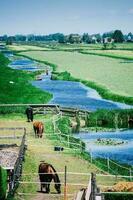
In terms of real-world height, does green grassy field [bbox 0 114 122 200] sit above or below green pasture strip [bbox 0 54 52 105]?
above

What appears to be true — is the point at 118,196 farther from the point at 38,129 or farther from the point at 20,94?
the point at 20,94

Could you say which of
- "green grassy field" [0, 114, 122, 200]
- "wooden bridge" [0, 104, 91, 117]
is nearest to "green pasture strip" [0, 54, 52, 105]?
"wooden bridge" [0, 104, 91, 117]

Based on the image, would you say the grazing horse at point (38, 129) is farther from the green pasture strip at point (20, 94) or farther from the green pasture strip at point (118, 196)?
the green pasture strip at point (20, 94)

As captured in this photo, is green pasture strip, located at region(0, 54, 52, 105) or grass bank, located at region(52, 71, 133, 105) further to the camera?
grass bank, located at region(52, 71, 133, 105)

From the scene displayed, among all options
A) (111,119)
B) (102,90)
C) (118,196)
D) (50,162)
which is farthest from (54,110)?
(118,196)

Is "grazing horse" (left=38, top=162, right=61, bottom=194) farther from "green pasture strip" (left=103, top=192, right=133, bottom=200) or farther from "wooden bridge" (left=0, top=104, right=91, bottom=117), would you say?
"wooden bridge" (left=0, top=104, right=91, bottom=117)

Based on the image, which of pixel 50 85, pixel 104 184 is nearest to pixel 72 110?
pixel 104 184

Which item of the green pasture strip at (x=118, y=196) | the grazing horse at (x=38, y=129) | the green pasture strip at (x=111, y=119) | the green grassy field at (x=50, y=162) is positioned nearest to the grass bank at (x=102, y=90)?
the green pasture strip at (x=111, y=119)

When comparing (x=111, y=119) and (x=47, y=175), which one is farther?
(x=111, y=119)

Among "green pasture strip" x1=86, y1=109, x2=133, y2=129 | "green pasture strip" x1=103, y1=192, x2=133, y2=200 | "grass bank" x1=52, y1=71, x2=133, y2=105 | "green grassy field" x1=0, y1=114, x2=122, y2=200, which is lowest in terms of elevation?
"grass bank" x1=52, y1=71, x2=133, y2=105

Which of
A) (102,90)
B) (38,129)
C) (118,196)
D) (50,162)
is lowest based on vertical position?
(102,90)

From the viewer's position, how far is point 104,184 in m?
25.1

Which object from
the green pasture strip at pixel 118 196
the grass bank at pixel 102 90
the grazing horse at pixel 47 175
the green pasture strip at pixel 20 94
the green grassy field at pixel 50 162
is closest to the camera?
the green pasture strip at pixel 118 196

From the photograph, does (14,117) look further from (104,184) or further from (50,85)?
(50,85)
